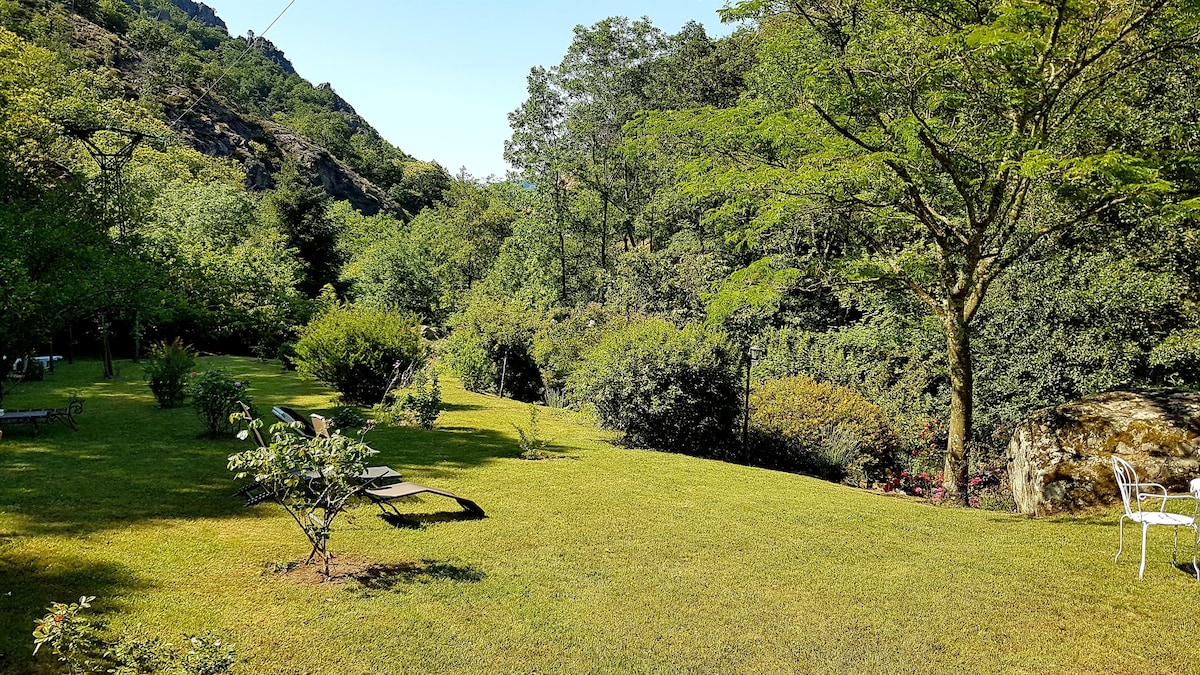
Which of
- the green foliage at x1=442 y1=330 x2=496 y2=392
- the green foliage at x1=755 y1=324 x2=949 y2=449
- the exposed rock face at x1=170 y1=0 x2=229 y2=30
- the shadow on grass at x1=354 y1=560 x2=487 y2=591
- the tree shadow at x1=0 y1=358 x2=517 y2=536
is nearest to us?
the shadow on grass at x1=354 y1=560 x2=487 y2=591

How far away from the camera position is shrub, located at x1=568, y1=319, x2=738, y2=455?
513 inches

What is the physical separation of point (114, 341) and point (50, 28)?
182 feet

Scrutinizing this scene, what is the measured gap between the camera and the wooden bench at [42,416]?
9719 millimetres

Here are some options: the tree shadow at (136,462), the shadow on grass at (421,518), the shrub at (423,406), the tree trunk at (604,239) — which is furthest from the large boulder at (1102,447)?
the tree trunk at (604,239)

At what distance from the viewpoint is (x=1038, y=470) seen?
8.96 meters

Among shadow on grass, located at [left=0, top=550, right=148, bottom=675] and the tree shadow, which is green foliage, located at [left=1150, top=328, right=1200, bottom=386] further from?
shadow on grass, located at [left=0, top=550, right=148, bottom=675]

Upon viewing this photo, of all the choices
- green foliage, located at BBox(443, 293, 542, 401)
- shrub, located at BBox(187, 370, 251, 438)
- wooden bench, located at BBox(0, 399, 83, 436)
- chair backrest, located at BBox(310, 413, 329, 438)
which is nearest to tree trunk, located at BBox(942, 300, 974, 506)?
chair backrest, located at BBox(310, 413, 329, 438)

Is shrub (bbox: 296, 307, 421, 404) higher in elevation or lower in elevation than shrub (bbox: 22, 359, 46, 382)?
higher

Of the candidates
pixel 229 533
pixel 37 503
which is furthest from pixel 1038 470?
pixel 37 503

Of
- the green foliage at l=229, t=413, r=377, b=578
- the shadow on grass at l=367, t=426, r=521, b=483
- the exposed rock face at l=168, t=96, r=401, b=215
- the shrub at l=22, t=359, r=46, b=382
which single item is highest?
the exposed rock face at l=168, t=96, r=401, b=215

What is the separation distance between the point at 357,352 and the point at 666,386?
260 inches

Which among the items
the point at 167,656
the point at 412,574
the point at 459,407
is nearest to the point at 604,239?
the point at 459,407

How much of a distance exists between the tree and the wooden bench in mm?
11678

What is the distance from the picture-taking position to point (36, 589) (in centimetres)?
457
